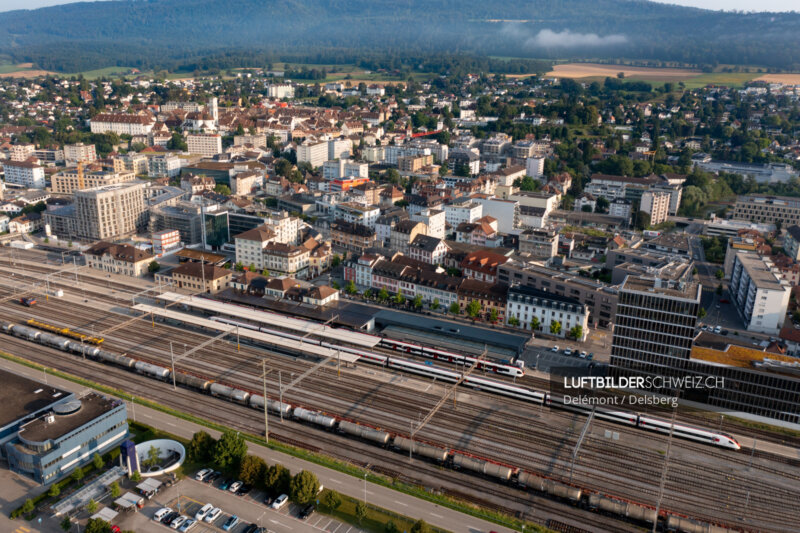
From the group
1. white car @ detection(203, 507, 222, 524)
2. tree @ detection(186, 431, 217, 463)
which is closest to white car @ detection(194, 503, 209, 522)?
white car @ detection(203, 507, 222, 524)

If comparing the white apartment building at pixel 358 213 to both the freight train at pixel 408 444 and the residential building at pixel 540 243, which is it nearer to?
the residential building at pixel 540 243

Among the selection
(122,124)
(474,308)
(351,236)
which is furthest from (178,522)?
(122,124)

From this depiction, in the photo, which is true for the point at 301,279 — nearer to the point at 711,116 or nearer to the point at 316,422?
the point at 316,422

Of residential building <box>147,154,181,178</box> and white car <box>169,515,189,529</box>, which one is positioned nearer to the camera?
white car <box>169,515,189,529</box>

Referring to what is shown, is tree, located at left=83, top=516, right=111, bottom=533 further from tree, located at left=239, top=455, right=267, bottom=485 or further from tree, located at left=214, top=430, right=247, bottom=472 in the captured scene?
tree, located at left=239, top=455, right=267, bottom=485

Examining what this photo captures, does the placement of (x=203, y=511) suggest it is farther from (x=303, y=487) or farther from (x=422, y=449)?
(x=422, y=449)

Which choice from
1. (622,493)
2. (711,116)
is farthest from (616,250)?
(711,116)
